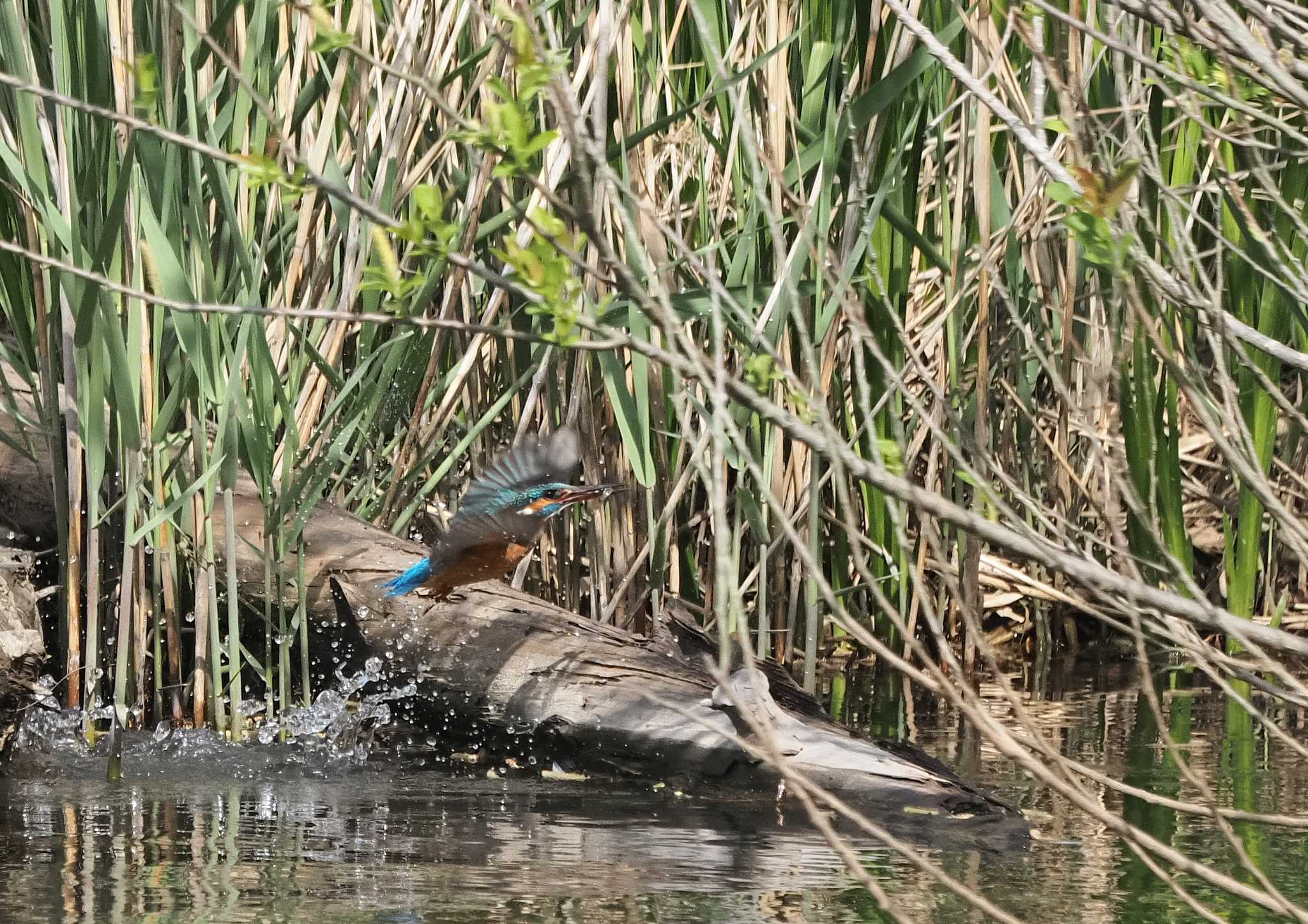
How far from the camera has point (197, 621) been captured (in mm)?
3496

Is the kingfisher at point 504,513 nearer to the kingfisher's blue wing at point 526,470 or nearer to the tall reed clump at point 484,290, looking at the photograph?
the kingfisher's blue wing at point 526,470

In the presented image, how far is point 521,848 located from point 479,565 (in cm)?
80

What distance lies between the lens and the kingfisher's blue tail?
349cm

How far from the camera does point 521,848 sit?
288cm

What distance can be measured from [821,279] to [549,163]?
0.71m

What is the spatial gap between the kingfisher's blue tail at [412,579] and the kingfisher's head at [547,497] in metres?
0.22

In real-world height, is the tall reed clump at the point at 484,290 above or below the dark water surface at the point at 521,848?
above

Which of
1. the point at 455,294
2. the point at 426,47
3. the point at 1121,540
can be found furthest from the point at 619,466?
the point at 1121,540

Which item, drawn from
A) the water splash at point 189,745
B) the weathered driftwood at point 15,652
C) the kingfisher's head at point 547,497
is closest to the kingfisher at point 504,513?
the kingfisher's head at point 547,497

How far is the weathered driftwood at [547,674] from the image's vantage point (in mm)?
3299

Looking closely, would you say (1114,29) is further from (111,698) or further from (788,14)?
(111,698)

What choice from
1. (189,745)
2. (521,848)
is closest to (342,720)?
(189,745)

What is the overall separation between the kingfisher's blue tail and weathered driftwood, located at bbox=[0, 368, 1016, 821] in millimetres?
160

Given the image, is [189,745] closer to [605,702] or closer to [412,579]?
[412,579]
